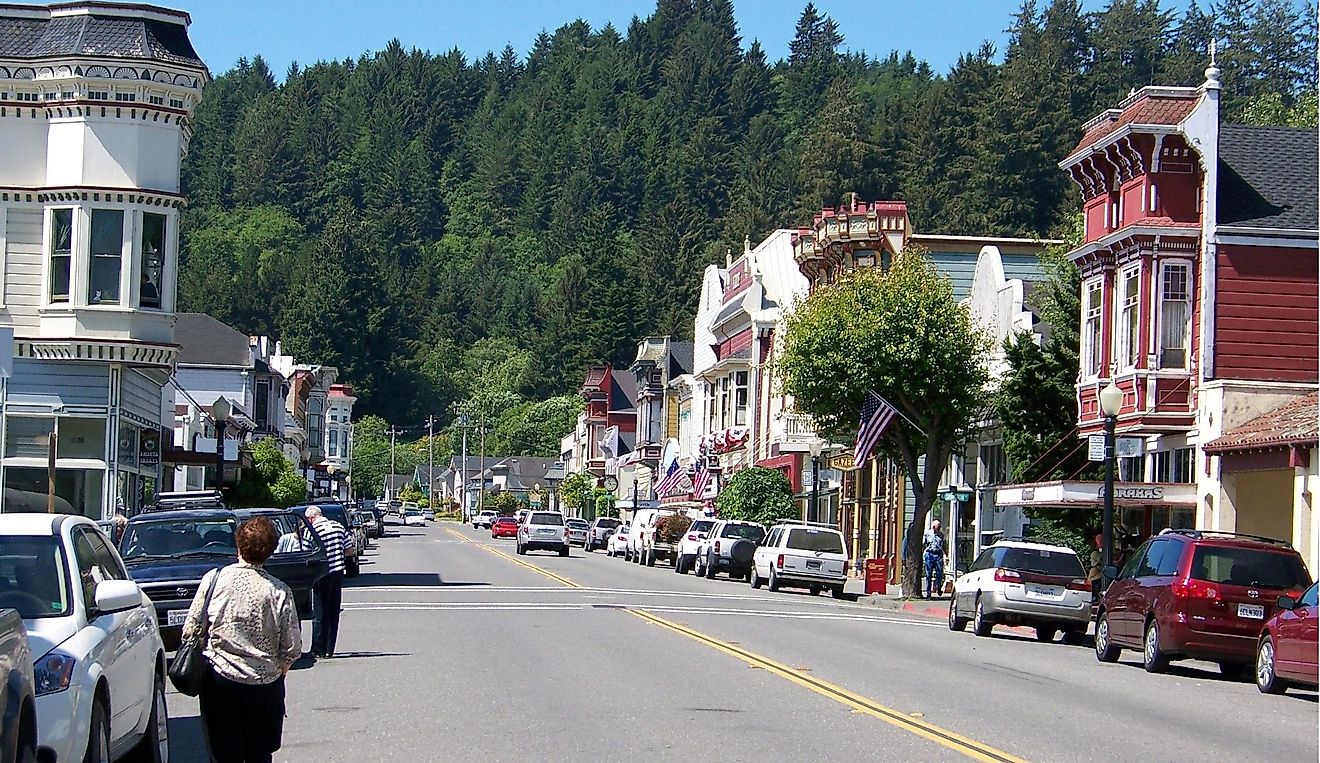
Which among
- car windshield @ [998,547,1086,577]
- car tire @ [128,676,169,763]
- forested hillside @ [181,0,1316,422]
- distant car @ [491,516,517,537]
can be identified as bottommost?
distant car @ [491,516,517,537]

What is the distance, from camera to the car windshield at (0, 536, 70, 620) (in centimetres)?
1000

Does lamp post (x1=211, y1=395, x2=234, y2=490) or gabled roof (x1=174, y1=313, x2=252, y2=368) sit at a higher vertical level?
gabled roof (x1=174, y1=313, x2=252, y2=368)

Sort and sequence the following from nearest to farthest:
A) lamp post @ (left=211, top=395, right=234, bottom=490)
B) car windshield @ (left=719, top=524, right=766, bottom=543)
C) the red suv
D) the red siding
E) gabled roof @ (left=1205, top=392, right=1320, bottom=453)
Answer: the red suv < gabled roof @ (left=1205, top=392, right=1320, bottom=453) < the red siding < lamp post @ (left=211, top=395, right=234, bottom=490) < car windshield @ (left=719, top=524, right=766, bottom=543)

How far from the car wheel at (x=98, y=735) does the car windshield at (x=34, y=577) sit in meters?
0.61

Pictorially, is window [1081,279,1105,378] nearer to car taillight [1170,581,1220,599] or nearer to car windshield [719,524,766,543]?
car windshield [719,524,766,543]

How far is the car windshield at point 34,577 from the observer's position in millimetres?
10000

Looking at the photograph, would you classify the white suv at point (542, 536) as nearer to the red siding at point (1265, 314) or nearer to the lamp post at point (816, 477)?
the lamp post at point (816, 477)

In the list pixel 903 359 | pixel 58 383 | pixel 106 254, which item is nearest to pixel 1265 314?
→ pixel 903 359

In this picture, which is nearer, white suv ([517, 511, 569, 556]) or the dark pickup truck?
the dark pickup truck

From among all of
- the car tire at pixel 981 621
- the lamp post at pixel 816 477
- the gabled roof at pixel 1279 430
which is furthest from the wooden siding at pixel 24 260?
the lamp post at pixel 816 477

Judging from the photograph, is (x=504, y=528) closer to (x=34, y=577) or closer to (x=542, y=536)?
(x=542, y=536)

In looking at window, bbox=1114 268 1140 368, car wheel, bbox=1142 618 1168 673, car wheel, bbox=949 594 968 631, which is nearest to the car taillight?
car wheel, bbox=1142 618 1168 673

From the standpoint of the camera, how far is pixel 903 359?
40.3 m

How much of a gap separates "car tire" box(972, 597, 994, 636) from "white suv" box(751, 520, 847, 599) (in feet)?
42.9
